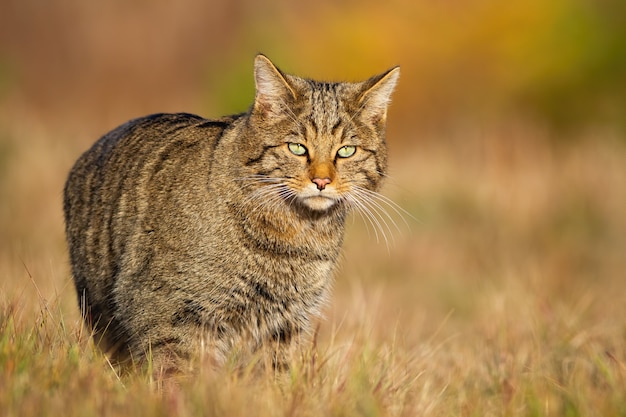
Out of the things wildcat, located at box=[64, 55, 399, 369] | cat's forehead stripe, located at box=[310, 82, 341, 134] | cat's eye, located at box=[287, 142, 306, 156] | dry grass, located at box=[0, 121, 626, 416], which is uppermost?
cat's forehead stripe, located at box=[310, 82, 341, 134]

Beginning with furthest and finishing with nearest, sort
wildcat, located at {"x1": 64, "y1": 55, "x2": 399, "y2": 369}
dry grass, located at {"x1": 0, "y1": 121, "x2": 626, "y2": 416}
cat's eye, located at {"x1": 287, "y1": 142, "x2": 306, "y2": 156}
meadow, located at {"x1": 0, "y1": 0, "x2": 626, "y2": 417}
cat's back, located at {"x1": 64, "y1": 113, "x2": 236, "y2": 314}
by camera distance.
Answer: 1. cat's back, located at {"x1": 64, "y1": 113, "x2": 236, "y2": 314}
2. cat's eye, located at {"x1": 287, "y1": 142, "x2": 306, "y2": 156}
3. wildcat, located at {"x1": 64, "y1": 55, "x2": 399, "y2": 369}
4. meadow, located at {"x1": 0, "y1": 0, "x2": 626, "y2": 417}
5. dry grass, located at {"x1": 0, "y1": 121, "x2": 626, "y2": 416}

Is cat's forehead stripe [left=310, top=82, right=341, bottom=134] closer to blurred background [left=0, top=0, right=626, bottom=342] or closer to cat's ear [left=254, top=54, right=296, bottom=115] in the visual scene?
cat's ear [left=254, top=54, right=296, bottom=115]

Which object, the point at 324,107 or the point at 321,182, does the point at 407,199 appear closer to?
the point at 324,107

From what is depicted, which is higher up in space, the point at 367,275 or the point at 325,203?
the point at 325,203

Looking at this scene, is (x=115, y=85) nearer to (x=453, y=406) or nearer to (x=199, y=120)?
(x=199, y=120)

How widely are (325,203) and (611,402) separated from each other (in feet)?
4.86

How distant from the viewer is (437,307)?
7.53 meters

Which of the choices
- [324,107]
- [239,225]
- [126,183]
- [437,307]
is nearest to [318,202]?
[239,225]

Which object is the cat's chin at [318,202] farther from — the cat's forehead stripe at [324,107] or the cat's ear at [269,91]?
the cat's ear at [269,91]

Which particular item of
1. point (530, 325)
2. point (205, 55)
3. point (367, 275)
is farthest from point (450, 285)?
point (205, 55)

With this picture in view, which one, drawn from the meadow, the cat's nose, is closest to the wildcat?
the cat's nose

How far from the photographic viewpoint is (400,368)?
4.13 metres

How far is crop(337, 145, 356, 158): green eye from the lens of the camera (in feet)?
14.2

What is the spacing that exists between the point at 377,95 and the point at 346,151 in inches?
15.1
